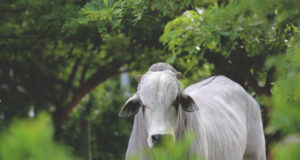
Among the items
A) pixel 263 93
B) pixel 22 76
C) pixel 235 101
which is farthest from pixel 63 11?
pixel 22 76

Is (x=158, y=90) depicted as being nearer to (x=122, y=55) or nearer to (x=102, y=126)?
(x=122, y=55)

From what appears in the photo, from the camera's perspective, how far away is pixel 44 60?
1016cm

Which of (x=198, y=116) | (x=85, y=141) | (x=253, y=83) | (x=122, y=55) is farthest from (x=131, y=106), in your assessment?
(x=85, y=141)

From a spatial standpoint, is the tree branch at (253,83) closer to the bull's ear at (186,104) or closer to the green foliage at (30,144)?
the bull's ear at (186,104)

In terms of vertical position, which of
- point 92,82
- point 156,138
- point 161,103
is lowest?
point 92,82

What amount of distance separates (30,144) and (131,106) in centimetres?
347

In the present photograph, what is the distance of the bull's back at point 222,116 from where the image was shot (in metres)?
5.34

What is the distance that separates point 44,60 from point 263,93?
4.64 meters

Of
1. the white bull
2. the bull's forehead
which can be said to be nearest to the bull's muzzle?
the white bull

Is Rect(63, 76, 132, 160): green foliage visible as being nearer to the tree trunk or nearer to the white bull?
the tree trunk

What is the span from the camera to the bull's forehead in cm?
433

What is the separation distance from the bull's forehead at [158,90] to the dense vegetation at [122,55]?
24cm

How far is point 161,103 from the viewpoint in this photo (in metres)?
4.31

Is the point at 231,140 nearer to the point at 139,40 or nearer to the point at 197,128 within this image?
the point at 197,128
